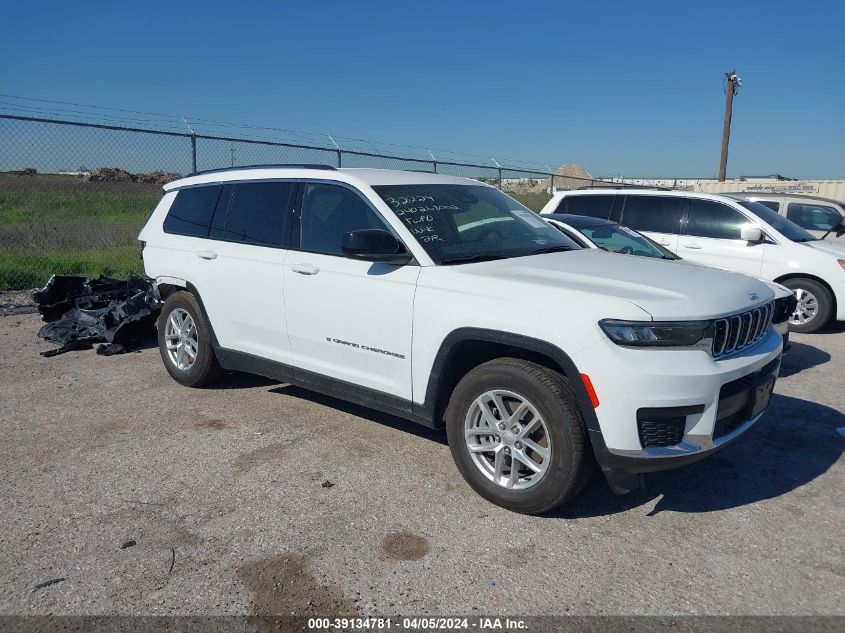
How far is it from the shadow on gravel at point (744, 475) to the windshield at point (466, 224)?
5.12 feet

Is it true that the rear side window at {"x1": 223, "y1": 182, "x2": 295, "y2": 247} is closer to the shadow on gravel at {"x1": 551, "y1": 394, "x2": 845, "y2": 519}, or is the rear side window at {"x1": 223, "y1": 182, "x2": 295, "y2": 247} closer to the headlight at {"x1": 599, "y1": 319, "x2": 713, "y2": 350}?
the headlight at {"x1": 599, "y1": 319, "x2": 713, "y2": 350}

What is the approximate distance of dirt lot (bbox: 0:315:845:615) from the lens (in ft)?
9.48

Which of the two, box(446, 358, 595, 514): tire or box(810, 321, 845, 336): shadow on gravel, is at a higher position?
box(446, 358, 595, 514): tire

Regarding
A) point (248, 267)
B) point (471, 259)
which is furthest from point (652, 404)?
point (248, 267)

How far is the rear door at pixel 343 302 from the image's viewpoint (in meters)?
3.98

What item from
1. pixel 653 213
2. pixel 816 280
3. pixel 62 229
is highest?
pixel 653 213

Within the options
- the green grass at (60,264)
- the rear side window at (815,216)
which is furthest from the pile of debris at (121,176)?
the rear side window at (815,216)

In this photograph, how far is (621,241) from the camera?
748 cm

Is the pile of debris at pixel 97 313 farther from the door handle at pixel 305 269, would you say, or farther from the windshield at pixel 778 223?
the windshield at pixel 778 223

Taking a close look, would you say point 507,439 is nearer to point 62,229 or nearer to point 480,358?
point 480,358

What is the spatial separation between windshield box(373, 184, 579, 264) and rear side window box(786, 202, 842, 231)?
8000 mm

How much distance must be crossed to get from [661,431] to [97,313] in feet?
20.5

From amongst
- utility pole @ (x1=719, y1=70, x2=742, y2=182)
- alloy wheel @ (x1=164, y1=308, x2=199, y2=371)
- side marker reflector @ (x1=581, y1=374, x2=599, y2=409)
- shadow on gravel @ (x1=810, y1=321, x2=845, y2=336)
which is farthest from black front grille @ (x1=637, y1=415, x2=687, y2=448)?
utility pole @ (x1=719, y1=70, x2=742, y2=182)

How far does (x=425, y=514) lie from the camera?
360cm
